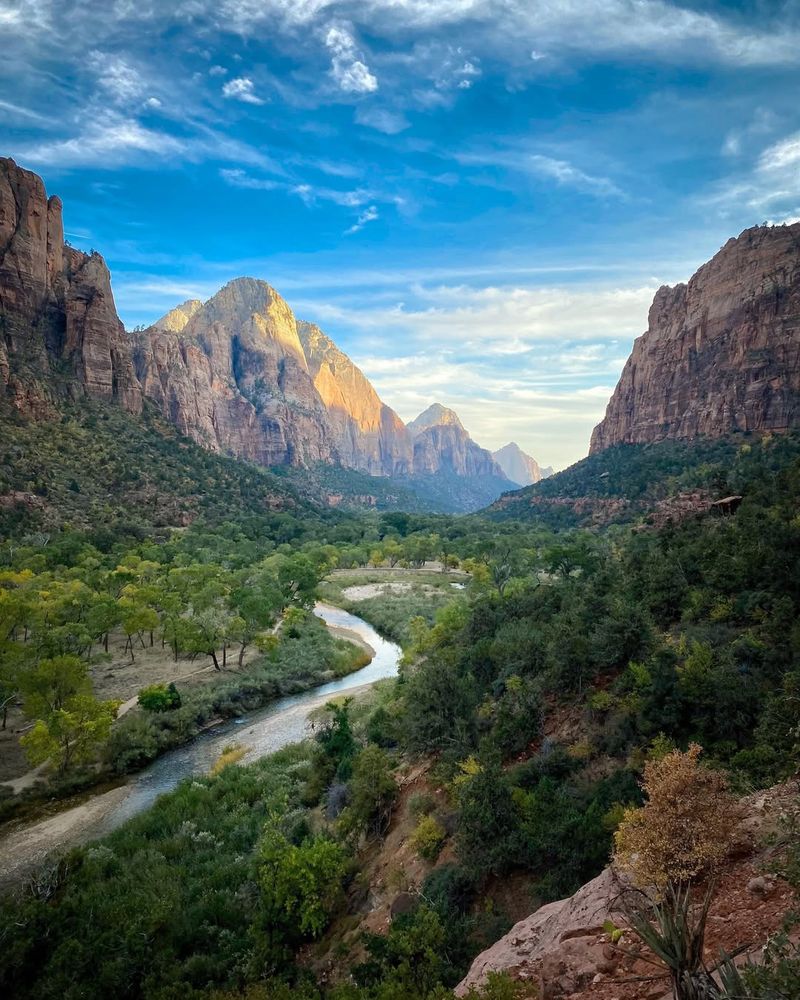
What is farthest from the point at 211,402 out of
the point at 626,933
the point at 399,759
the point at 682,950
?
the point at 682,950

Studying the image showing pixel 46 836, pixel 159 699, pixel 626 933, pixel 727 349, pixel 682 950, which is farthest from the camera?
pixel 727 349

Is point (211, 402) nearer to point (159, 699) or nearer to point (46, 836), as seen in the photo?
point (159, 699)

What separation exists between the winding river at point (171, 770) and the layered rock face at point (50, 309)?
5934 centimetres

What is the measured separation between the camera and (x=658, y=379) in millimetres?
122188

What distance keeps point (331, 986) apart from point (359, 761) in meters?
7.58

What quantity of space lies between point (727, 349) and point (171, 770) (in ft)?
385

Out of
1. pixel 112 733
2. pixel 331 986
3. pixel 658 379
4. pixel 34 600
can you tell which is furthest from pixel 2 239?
pixel 658 379

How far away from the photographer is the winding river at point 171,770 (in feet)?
61.4

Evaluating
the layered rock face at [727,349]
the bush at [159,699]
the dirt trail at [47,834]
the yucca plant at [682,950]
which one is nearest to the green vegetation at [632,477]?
the layered rock face at [727,349]

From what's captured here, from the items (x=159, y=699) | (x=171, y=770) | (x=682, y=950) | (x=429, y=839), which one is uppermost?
(x=682, y=950)

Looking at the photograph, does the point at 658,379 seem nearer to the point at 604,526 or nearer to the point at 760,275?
the point at 760,275

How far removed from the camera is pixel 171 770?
2495 centimetres

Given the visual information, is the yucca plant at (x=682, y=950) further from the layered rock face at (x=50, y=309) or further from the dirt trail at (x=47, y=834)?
the layered rock face at (x=50, y=309)

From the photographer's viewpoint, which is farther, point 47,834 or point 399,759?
point 399,759
